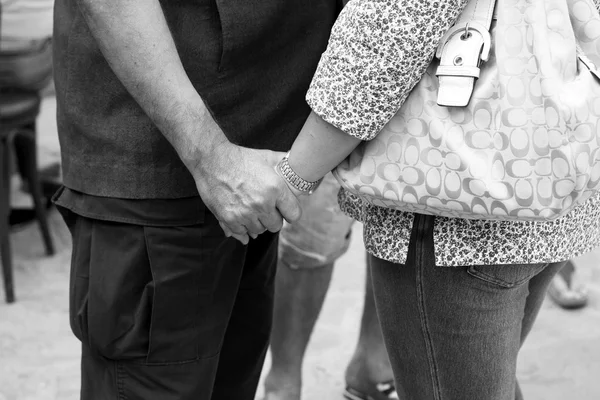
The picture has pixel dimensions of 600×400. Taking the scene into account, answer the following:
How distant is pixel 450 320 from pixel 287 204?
0.32 meters

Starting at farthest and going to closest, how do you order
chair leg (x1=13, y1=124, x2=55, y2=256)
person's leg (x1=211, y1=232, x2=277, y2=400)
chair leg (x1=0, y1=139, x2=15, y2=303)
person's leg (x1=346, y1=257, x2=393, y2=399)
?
chair leg (x1=13, y1=124, x2=55, y2=256) → chair leg (x1=0, y1=139, x2=15, y2=303) → person's leg (x1=346, y1=257, x2=393, y2=399) → person's leg (x1=211, y1=232, x2=277, y2=400)

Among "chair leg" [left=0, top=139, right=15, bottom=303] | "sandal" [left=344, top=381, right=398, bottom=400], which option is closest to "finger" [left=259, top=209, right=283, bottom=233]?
"sandal" [left=344, top=381, right=398, bottom=400]

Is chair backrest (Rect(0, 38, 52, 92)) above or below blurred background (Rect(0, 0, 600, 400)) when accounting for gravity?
above

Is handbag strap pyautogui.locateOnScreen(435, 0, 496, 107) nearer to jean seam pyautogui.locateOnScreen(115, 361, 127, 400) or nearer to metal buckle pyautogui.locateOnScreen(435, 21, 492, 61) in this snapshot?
metal buckle pyautogui.locateOnScreen(435, 21, 492, 61)

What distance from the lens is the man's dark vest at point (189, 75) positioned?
1.39 metres

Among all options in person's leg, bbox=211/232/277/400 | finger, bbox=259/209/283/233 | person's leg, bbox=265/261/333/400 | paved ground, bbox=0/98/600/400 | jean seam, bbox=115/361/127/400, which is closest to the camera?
finger, bbox=259/209/283/233

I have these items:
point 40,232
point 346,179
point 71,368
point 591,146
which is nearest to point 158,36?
point 346,179

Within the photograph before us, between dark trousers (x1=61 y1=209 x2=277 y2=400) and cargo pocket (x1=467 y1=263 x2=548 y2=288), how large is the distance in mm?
471

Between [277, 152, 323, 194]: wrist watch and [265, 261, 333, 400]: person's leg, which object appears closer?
[277, 152, 323, 194]: wrist watch

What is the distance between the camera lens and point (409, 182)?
48.4 inches

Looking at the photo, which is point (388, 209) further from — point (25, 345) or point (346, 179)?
point (25, 345)

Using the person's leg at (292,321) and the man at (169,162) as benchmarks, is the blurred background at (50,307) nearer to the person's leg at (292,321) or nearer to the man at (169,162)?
the person's leg at (292,321)

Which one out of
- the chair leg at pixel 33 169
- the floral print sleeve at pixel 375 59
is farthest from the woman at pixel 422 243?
the chair leg at pixel 33 169

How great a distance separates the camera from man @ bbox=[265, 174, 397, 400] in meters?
2.25
